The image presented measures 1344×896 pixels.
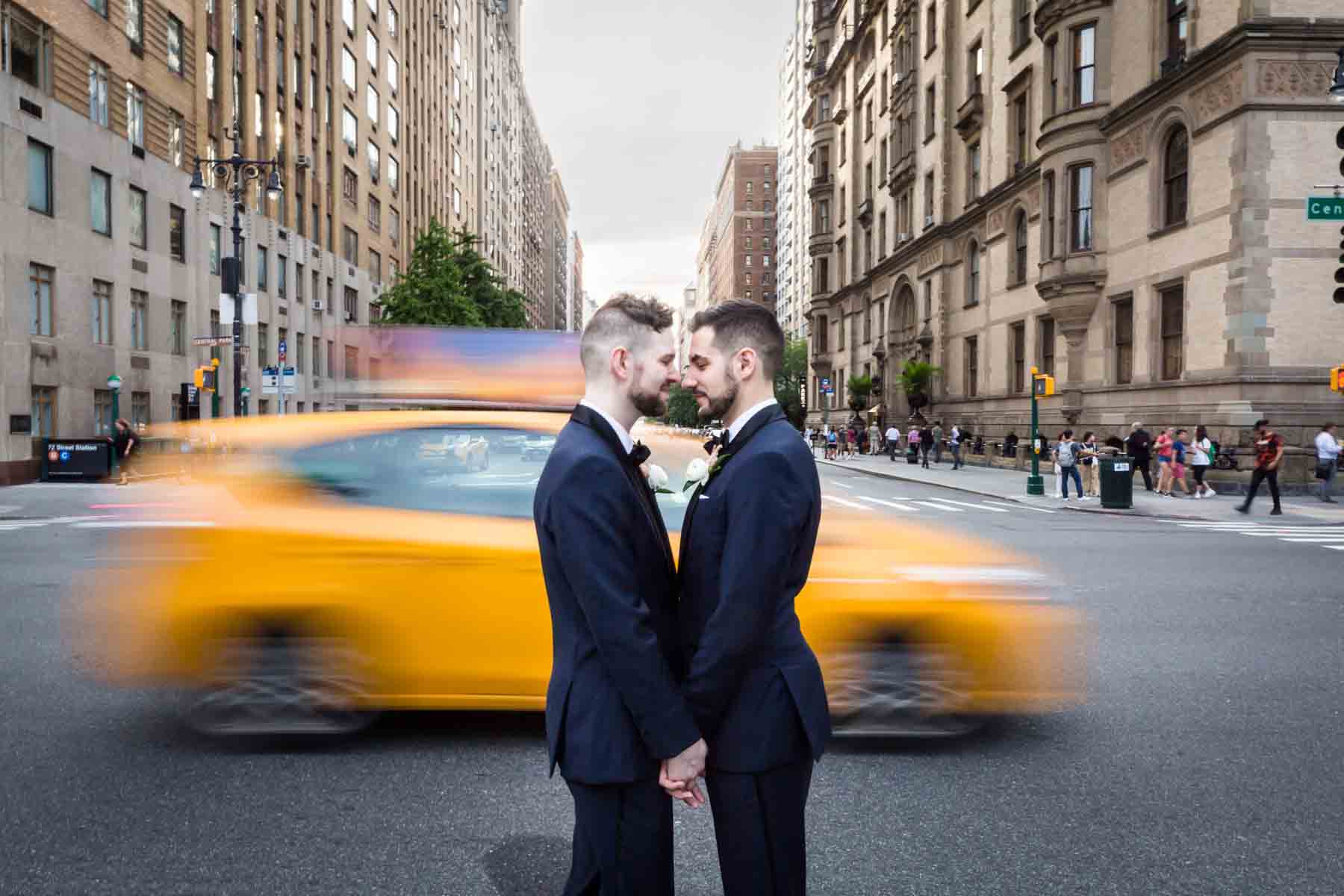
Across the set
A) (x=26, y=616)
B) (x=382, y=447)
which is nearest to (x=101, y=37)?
(x=26, y=616)

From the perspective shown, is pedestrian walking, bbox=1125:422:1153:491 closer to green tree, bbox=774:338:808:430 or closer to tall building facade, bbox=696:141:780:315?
green tree, bbox=774:338:808:430

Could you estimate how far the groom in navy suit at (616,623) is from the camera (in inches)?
82.2

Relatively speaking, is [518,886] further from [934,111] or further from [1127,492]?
[934,111]

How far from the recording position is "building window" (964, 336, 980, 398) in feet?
127

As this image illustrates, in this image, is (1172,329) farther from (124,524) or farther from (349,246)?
(349,246)

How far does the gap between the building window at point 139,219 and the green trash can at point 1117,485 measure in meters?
28.1

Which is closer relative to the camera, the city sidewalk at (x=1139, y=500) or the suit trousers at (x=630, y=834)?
the suit trousers at (x=630, y=834)

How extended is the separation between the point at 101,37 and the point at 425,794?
30.7m

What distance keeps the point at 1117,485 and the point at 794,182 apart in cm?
10277

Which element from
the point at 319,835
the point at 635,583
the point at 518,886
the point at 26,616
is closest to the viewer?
the point at 635,583

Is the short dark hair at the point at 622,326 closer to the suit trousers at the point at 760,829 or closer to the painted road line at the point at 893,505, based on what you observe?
the suit trousers at the point at 760,829

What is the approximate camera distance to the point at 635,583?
2.14 metres

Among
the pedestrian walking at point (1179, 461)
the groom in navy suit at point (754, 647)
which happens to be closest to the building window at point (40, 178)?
the groom in navy suit at point (754, 647)

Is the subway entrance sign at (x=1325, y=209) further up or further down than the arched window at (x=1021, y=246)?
further down
